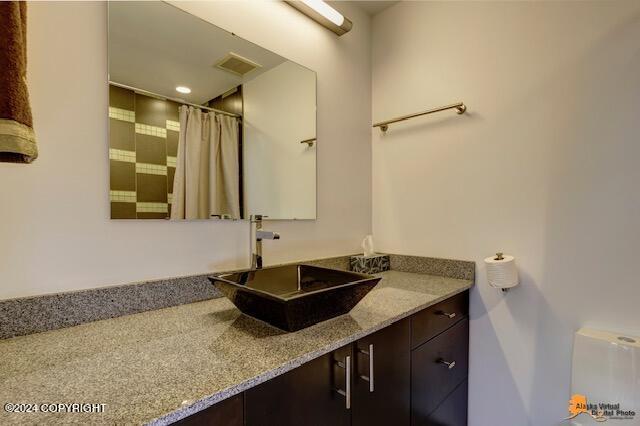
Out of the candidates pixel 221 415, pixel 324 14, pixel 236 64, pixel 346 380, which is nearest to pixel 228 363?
pixel 221 415

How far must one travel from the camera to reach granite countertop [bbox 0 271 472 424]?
1.76 feet

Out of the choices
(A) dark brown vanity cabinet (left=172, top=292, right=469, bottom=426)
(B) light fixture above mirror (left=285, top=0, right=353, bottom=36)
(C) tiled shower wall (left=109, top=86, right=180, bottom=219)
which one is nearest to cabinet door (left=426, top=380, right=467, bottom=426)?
(A) dark brown vanity cabinet (left=172, top=292, right=469, bottom=426)

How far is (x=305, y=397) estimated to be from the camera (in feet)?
2.52

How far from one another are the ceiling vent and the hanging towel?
68 cm

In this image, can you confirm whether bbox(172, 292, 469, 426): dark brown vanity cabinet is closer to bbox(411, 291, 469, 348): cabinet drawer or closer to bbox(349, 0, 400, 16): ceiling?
bbox(411, 291, 469, 348): cabinet drawer

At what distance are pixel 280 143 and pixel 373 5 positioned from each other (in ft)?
3.82

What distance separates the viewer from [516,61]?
1.42m

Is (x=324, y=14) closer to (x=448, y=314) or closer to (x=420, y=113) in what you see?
(x=420, y=113)

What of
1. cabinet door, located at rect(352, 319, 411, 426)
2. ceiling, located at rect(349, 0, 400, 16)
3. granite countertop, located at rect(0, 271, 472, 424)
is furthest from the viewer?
ceiling, located at rect(349, 0, 400, 16)

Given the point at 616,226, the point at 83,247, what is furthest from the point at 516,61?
the point at 83,247

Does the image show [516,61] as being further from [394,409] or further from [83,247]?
[83,247]

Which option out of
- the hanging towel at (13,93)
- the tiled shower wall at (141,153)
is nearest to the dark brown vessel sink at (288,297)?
the tiled shower wall at (141,153)

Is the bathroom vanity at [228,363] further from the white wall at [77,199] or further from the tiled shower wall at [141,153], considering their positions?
the tiled shower wall at [141,153]

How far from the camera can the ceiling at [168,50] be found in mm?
1010
